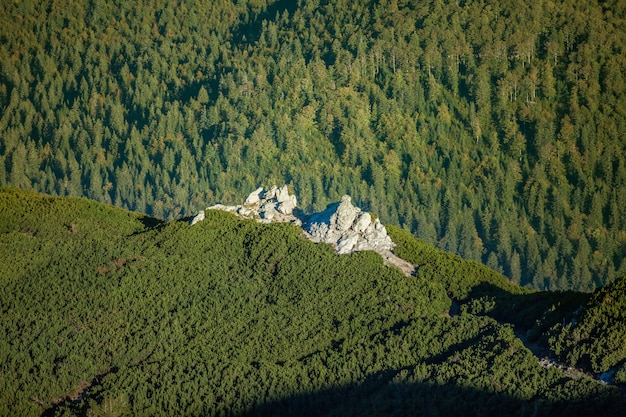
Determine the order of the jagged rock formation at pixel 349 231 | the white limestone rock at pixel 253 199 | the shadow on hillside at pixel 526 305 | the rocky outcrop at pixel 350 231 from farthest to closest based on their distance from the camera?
the white limestone rock at pixel 253 199, the rocky outcrop at pixel 350 231, the jagged rock formation at pixel 349 231, the shadow on hillside at pixel 526 305

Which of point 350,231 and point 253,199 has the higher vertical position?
point 350,231

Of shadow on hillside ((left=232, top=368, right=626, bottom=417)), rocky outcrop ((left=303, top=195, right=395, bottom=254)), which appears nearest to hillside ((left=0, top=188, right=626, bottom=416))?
shadow on hillside ((left=232, top=368, right=626, bottom=417))

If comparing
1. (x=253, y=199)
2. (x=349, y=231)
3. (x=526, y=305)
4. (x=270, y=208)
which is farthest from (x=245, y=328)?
(x=253, y=199)

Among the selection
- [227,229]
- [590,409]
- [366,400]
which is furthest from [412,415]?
[227,229]

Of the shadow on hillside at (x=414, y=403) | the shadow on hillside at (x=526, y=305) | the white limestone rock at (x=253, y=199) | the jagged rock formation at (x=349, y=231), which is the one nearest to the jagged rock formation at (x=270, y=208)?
the white limestone rock at (x=253, y=199)

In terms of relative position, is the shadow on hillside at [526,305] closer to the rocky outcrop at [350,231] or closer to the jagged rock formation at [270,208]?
the rocky outcrop at [350,231]

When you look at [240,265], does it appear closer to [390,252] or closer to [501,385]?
[390,252]

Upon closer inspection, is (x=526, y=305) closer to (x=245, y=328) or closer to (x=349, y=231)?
(x=349, y=231)
